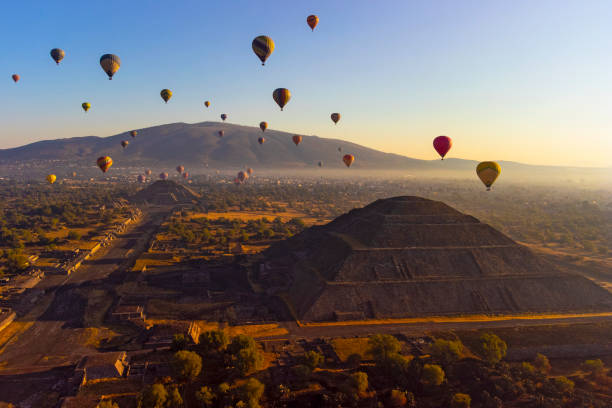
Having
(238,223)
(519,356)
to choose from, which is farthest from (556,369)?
(238,223)

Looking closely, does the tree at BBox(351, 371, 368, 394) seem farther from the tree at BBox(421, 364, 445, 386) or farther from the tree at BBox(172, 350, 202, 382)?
the tree at BBox(172, 350, 202, 382)

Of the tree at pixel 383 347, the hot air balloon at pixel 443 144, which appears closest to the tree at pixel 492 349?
the tree at pixel 383 347

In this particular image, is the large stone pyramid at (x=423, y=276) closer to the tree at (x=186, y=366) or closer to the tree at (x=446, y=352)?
the tree at (x=446, y=352)

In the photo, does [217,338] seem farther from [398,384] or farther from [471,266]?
[471,266]

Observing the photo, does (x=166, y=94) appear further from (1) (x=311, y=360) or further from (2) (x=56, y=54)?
(1) (x=311, y=360)

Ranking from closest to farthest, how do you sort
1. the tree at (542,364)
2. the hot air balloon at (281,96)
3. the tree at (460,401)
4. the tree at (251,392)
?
the tree at (251,392) < the tree at (460,401) < the tree at (542,364) < the hot air balloon at (281,96)

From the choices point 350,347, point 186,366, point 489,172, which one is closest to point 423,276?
point 350,347

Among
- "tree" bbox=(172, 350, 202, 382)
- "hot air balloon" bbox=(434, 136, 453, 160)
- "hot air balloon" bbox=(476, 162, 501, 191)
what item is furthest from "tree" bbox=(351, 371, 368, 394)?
"hot air balloon" bbox=(434, 136, 453, 160)

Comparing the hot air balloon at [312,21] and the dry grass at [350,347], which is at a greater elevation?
the hot air balloon at [312,21]
